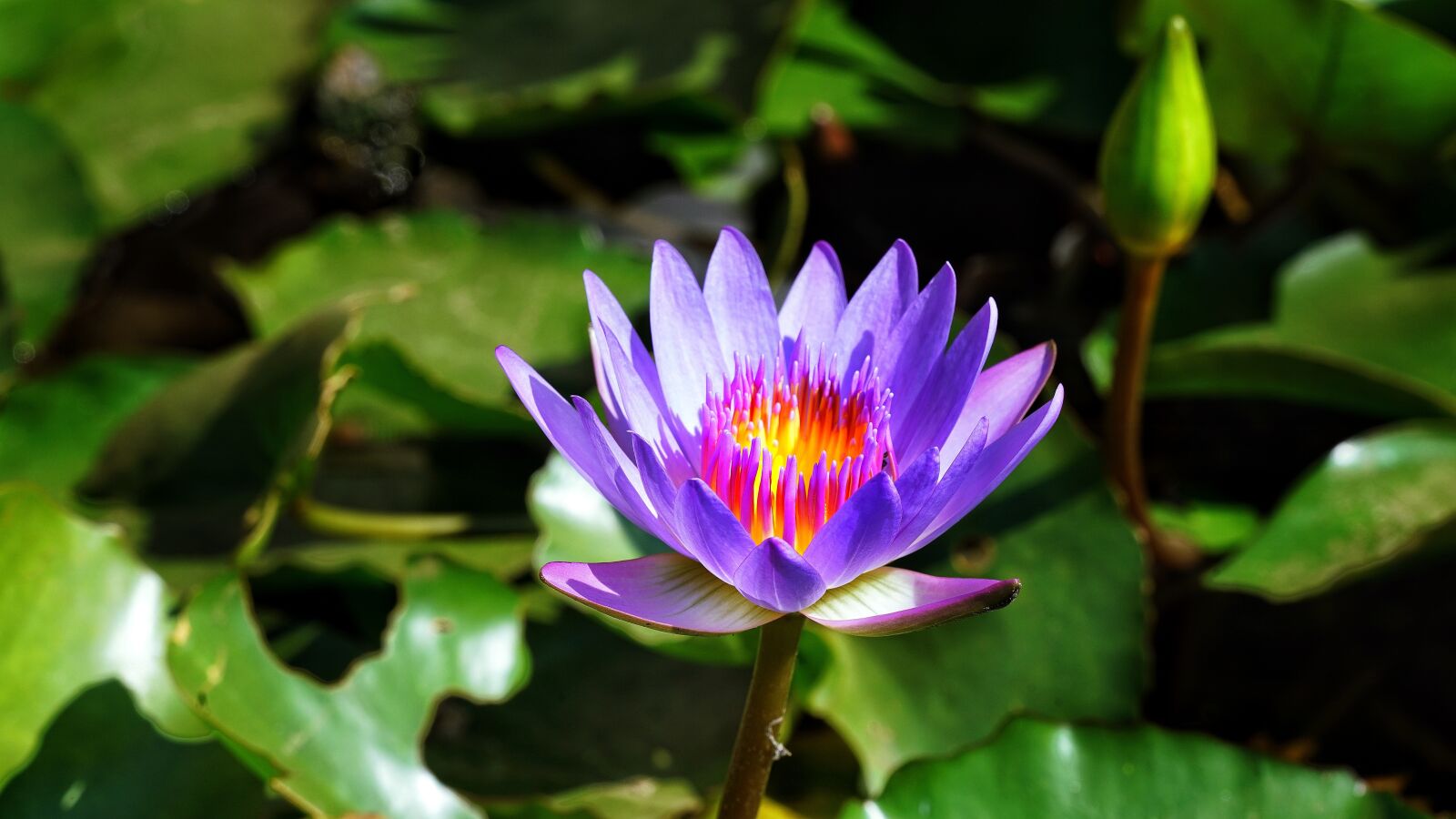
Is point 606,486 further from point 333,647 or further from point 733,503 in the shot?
point 333,647

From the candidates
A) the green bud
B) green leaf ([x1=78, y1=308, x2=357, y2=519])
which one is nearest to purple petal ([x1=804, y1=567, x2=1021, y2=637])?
the green bud

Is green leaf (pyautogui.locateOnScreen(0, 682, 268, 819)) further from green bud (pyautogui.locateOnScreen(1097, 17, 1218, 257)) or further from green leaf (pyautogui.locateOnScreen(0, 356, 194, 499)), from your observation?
green bud (pyautogui.locateOnScreen(1097, 17, 1218, 257))

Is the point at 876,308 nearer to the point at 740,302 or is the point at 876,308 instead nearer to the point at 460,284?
the point at 740,302

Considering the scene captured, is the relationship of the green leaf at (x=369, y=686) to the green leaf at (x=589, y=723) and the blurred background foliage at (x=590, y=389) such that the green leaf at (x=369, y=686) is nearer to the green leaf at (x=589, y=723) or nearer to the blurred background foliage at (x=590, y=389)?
the blurred background foliage at (x=590, y=389)

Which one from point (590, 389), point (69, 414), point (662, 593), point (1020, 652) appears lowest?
point (69, 414)

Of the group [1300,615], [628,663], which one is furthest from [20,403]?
[1300,615]

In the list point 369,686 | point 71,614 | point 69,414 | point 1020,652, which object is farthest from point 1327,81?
point 69,414
